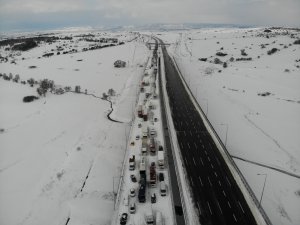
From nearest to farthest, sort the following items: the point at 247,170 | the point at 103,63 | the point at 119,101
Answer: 1. the point at 247,170
2. the point at 119,101
3. the point at 103,63

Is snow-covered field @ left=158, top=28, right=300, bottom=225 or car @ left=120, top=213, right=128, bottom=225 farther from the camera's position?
snow-covered field @ left=158, top=28, right=300, bottom=225

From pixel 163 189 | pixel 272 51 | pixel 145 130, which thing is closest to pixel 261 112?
pixel 145 130

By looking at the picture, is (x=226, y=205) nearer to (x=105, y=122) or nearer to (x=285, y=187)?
(x=285, y=187)

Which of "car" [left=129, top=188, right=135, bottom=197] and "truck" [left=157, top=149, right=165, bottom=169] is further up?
"truck" [left=157, top=149, right=165, bottom=169]

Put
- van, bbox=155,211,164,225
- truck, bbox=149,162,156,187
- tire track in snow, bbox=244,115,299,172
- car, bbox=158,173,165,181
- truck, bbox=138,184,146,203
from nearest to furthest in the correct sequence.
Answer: van, bbox=155,211,164,225 < truck, bbox=138,184,146,203 < truck, bbox=149,162,156,187 < car, bbox=158,173,165,181 < tire track in snow, bbox=244,115,299,172

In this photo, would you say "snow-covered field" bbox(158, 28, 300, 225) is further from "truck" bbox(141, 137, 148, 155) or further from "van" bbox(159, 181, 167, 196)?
"truck" bbox(141, 137, 148, 155)

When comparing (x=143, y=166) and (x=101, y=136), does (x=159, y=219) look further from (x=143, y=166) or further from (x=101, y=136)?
(x=101, y=136)

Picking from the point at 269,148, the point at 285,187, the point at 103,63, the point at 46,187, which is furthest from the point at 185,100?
the point at 103,63

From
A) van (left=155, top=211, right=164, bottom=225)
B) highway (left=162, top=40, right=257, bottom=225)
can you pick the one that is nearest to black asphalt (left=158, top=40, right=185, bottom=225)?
van (left=155, top=211, right=164, bottom=225)
